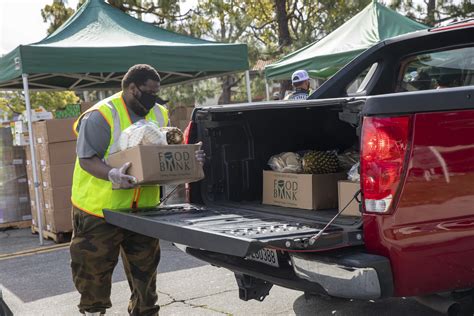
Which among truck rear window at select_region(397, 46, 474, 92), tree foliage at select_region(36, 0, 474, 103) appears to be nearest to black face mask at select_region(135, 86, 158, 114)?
truck rear window at select_region(397, 46, 474, 92)

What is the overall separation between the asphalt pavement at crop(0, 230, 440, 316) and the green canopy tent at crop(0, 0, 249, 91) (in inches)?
91.1

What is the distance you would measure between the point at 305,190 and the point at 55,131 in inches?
184

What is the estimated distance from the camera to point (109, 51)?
303 inches

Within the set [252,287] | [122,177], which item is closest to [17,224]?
[122,177]

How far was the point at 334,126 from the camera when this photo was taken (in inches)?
172

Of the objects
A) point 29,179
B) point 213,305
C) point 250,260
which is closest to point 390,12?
point 29,179

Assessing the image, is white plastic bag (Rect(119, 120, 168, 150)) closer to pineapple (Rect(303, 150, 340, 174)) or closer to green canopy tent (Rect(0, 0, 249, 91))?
pineapple (Rect(303, 150, 340, 174))

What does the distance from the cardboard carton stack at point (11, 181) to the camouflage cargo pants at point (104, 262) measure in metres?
5.40

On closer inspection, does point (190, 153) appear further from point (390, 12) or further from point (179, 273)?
point (390, 12)

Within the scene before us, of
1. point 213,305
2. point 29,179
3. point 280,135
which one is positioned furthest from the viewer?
point 29,179

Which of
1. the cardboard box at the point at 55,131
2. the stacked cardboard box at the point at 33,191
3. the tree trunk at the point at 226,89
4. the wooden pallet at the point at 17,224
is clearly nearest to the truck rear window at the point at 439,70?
the cardboard box at the point at 55,131

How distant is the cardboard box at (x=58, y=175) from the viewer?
25.0 feet

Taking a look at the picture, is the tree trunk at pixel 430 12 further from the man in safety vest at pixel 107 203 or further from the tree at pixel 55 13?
the man in safety vest at pixel 107 203

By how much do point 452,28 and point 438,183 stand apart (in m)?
1.50
